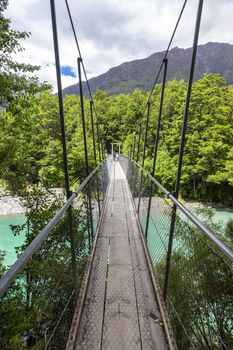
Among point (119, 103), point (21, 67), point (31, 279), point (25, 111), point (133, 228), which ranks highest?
point (119, 103)

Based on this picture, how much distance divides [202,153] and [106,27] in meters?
13.5

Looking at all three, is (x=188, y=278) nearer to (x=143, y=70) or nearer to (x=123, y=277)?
(x=123, y=277)

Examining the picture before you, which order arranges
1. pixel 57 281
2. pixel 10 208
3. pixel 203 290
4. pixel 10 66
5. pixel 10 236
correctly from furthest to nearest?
pixel 10 208, pixel 10 236, pixel 10 66, pixel 203 290, pixel 57 281

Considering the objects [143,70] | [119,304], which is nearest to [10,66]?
[119,304]

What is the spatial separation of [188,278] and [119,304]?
117cm

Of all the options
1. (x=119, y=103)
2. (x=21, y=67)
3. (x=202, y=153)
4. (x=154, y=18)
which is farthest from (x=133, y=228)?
(x=119, y=103)

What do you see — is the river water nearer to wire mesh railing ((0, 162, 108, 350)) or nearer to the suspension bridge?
wire mesh railing ((0, 162, 108, 350))

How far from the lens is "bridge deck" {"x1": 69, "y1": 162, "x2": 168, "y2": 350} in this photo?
3.84 feet

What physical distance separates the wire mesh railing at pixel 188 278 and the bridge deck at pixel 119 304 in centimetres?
16

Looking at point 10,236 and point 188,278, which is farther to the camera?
point 10,236

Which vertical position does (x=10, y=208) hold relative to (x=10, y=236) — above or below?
below

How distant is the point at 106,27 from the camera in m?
2.50

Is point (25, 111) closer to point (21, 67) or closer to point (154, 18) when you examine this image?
point (21, 67)

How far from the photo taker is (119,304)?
56.7 inches
